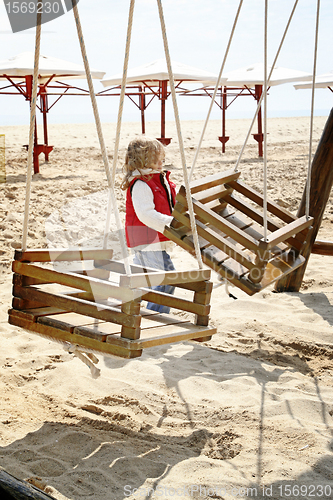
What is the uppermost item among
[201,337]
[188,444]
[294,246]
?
[294,246]

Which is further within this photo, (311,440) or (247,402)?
(247,402)

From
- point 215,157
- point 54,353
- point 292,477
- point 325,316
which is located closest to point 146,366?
point 54,353

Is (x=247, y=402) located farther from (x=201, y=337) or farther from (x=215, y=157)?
(x=215, y=157)

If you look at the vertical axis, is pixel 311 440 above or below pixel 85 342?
below

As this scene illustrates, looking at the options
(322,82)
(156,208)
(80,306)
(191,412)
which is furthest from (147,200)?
(322,82)

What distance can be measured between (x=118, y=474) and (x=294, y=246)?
6.11 ft

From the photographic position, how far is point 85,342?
2143 millimetres

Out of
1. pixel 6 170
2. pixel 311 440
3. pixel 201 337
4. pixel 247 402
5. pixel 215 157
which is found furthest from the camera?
pixel 215 157

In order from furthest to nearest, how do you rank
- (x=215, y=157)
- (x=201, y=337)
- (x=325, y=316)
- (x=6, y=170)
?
(x=215, y=157) → (x=6, y=170) → (x=325, y=316) → (x=201, y=337)

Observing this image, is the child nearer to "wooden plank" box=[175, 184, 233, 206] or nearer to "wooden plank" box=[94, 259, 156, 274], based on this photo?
"wooden plank" box=[175, 184, 233, 206]

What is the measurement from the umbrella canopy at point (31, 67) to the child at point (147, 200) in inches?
253

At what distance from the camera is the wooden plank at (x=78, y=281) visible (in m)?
2.00

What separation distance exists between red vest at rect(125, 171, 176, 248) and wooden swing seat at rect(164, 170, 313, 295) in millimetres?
233

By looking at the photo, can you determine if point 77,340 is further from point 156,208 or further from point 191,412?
point 156,208
